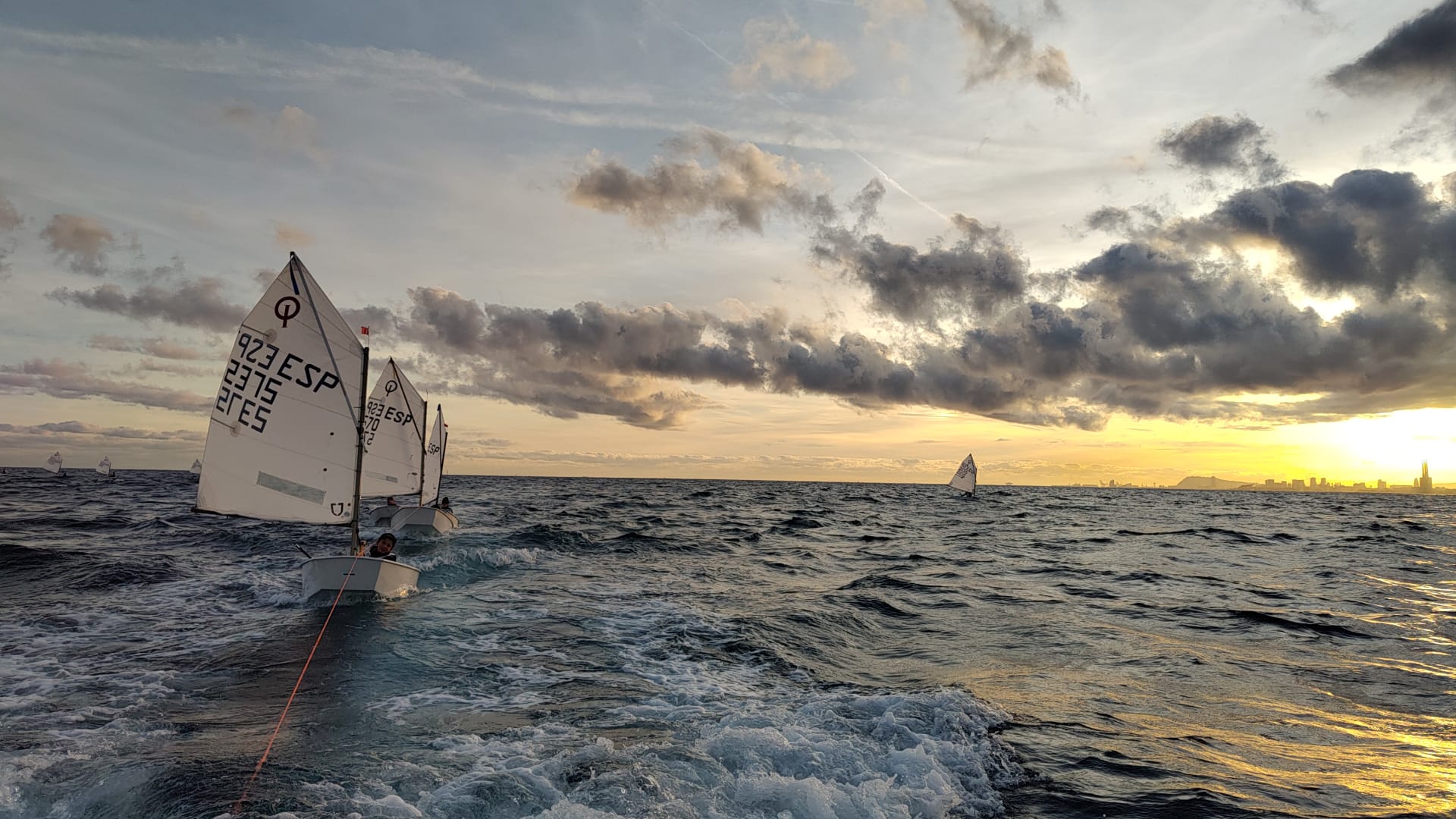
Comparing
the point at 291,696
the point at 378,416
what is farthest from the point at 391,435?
the point at 291,696

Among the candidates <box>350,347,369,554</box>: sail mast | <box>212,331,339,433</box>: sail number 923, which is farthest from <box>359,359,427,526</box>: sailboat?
<box>212,331,339,433</box>: sail number 923

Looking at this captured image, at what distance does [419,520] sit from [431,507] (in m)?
0.92

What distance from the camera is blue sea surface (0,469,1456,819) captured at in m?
8.41

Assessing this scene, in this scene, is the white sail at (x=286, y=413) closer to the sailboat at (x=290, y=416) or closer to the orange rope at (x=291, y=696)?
the sailboat at (x=290, y=416)

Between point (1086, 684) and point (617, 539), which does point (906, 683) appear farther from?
point (617, 539)

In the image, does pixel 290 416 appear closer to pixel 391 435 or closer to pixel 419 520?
pixel 391 435

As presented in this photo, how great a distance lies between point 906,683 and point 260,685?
11783 mm

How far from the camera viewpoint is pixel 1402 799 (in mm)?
8320

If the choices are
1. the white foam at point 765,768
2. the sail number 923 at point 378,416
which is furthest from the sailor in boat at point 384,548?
the sail number 923 at point 378,416

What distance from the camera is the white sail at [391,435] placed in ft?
109

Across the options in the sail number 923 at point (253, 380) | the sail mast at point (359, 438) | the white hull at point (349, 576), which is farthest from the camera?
the white hull at point (349, 576)

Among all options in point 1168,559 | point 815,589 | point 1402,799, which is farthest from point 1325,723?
point 1168,559

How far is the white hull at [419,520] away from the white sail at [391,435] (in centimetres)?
210

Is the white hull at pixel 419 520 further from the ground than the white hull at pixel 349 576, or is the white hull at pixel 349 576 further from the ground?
the white hull at pixel 349 576
